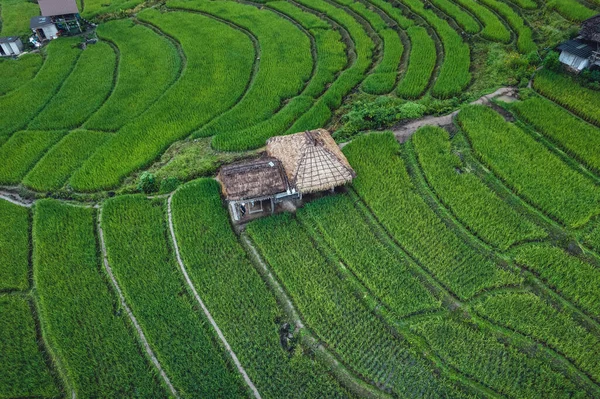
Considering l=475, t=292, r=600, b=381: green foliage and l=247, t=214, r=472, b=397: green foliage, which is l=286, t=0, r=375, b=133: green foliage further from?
l=475, t=292, r=600, b=381: green foliage

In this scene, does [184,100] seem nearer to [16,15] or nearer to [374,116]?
[374,116]

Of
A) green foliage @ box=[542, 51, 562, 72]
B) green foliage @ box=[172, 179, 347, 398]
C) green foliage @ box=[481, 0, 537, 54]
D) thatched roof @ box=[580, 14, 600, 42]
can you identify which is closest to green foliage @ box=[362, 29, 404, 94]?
green foliage @ box=[481, 0, 537, 54]

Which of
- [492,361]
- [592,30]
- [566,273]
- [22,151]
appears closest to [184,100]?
[22,151]

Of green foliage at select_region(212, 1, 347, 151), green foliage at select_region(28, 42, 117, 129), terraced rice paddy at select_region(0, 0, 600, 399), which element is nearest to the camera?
terraced rice paddy at select_region(0, 0, 600, 399)

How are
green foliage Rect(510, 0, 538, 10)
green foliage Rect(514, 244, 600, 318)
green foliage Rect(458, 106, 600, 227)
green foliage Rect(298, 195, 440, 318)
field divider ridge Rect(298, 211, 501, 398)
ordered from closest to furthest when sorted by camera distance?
field divider ridge Rect(298, 211, 501, 398) < green foliage Rect(514, 244, 600, 318) < green foliage Rect(298, 195, 440, 318) < green foliage Rect(458, 106, 600, 227) < green foliage Rect(510, 0, 538, 10)

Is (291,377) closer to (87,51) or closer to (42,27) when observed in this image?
(87,51)

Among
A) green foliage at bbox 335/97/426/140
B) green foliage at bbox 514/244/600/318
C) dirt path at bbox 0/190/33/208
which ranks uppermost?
green foliage at bbox 335/97/426/140
